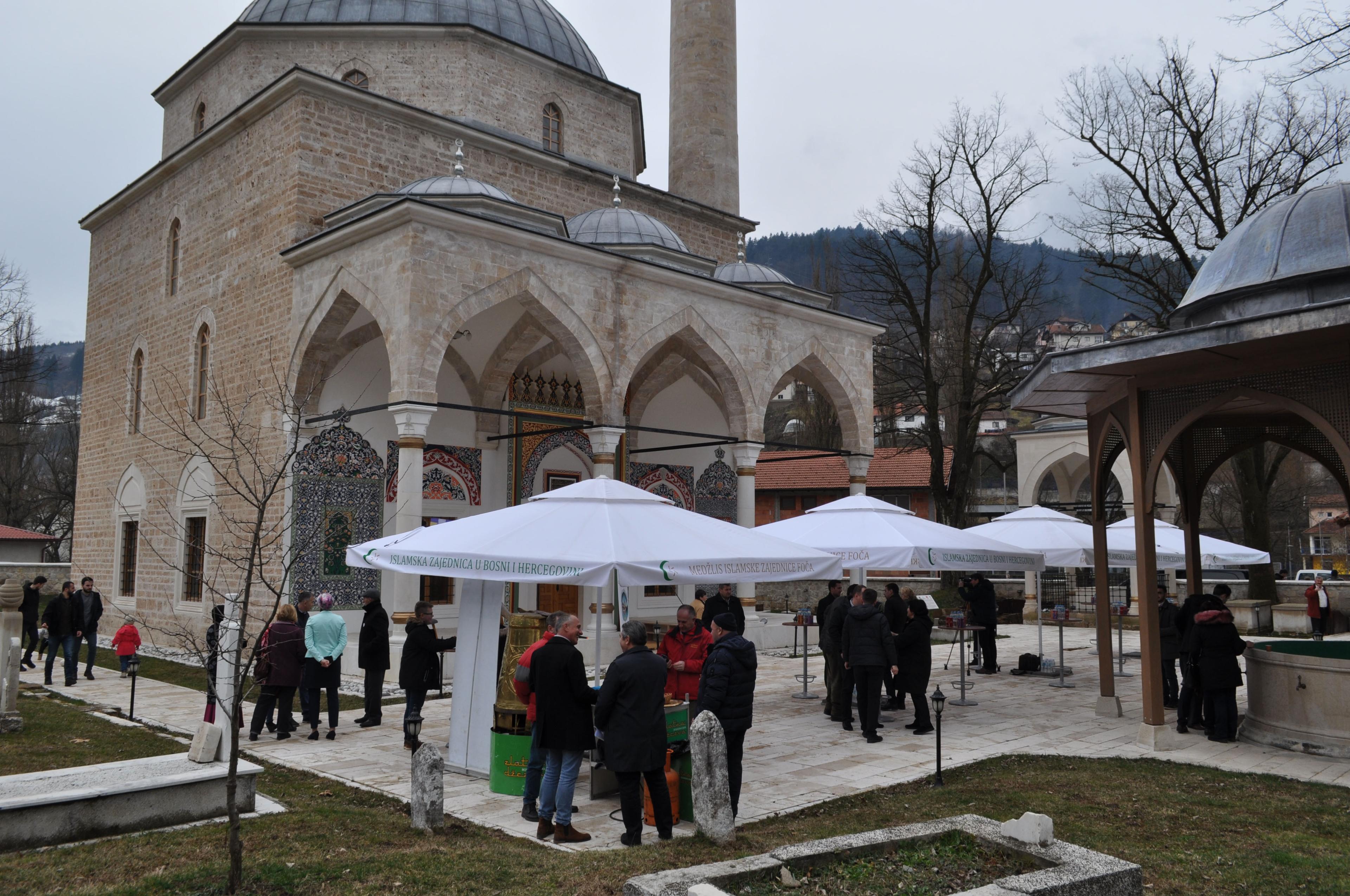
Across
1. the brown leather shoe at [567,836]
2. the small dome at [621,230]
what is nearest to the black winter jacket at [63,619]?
the small dome at [621,230]

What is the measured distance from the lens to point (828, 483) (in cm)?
3070

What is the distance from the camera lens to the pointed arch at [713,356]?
540 inches

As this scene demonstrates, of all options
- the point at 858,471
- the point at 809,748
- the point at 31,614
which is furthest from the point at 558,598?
the point at 809,748

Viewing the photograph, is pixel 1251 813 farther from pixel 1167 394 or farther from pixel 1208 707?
pixel 1167 394

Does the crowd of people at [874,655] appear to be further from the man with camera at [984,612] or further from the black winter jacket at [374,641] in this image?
the black winter jacket at [374,641]

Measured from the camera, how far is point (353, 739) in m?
7.75

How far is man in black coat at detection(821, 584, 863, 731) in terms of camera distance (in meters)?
8.27

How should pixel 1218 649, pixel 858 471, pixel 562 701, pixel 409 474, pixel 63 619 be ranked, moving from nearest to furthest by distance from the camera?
pixel 562 701 < pixel 1218 649 < pixel 63 619 < pixel 409 474 < pixel 858 471

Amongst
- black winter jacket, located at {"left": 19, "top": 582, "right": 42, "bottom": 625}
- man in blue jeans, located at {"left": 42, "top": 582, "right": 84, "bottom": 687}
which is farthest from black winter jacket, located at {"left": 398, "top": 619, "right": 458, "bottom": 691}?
black winter jacket, located at {"left": 19, "top": 582, "right": 42, "bottom": 625}

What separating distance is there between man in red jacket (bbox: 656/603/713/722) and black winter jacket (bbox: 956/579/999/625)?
634cm

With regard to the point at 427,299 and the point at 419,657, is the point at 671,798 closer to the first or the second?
the point at 419,657

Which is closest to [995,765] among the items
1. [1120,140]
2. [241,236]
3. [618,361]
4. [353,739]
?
[353,739]

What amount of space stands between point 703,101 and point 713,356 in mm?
7147

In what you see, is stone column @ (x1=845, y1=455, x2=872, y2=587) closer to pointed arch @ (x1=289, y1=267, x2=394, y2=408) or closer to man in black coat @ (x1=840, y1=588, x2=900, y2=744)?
pointed arch @ (x1=289, y1=267, x2=394, y2=408)
